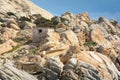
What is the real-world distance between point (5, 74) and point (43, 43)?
2488cm

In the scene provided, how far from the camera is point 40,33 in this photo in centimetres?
10081

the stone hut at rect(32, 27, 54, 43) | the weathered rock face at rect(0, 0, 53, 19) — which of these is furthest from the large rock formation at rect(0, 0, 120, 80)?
the weathered rock face at rect(0, 0, 53, 19)

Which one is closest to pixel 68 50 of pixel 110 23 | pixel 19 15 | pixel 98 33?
pixel 98 33

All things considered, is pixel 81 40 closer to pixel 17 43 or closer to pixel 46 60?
pixel 17 43

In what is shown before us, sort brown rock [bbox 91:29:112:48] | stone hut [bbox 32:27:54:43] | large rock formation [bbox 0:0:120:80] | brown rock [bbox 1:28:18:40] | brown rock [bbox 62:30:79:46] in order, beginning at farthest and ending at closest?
brown rock [bbox 1:28:18:40]
brown rock [bbox 91:29:112:48]
stone hut [bbox 32:27:54:43]
brown rock [bbox 62:30:79:46]
large rock formation [bbox 0:0:120:80]

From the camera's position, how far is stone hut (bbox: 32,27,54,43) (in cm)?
9962

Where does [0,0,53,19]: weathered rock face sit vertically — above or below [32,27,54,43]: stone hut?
above

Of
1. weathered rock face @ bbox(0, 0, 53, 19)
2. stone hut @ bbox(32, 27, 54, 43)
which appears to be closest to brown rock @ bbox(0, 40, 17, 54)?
stone hut @ bbox(32, 27, 54, 43)

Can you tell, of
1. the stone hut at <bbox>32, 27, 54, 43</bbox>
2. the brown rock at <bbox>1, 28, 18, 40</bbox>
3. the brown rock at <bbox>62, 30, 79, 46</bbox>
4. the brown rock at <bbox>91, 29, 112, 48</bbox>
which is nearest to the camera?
the brown rock at <bbox>62, 30, 79, 46</bbox>

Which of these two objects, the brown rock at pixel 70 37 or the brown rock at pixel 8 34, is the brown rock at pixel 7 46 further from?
the brown rock at pixel 70 37

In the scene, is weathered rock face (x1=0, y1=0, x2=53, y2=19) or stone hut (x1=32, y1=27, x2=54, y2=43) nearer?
stone hut (x1=32, y1=27, x2=54, y2=43)

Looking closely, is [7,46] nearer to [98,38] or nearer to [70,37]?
[70,37]

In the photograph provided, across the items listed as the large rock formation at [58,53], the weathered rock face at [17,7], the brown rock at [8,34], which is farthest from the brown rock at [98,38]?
the weathered rock face at [17,7]

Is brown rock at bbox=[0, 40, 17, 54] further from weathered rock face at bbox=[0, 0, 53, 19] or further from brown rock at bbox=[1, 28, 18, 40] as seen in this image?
weathered rock face at bbox=[0, 0, 53, 19]
